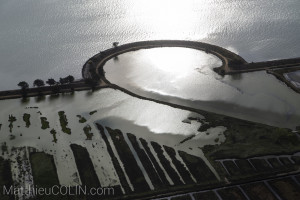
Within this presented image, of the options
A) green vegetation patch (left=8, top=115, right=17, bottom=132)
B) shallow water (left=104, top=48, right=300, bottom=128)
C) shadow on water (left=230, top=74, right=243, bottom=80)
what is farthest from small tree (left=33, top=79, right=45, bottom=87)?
shadow on water (left=230, top=74, right=243, bottom=80)

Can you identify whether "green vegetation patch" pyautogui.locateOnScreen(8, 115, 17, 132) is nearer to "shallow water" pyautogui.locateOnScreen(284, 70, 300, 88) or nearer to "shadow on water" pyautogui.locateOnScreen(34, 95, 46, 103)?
"shadow on water" pyautogui.locateOnScreen(34, 95, 46, 103)

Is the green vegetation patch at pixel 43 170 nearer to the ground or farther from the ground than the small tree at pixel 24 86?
nearer to the ground

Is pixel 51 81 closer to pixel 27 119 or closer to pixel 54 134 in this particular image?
pixel 27 119

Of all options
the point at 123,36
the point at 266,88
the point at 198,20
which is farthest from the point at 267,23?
the point at 123,36

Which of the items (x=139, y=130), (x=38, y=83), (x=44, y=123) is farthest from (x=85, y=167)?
(x=38, y=83)

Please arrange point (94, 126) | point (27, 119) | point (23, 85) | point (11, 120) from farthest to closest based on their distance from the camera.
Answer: point (23, 85), point (27, 119), point (11, 120), point (94, 126)

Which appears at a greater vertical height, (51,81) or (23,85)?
(23,85)

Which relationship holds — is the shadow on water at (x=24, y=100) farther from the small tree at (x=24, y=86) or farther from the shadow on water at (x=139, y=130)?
the shadow on water at (x=139, y=130)

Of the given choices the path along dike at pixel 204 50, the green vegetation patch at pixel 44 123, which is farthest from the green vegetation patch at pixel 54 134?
the path along dike at pixel 204 50

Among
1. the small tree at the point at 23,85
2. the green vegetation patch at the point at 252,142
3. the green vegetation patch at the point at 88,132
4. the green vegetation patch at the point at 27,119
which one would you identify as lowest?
the green vegetation patch at the point at 252,142
